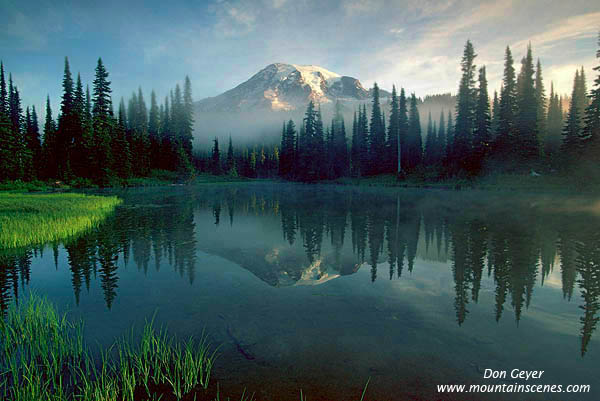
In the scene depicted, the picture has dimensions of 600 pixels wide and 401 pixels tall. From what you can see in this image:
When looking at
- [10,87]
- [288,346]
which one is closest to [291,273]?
[288,346]

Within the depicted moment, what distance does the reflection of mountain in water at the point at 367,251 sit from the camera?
8.96m

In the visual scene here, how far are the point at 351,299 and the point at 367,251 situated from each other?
5334 millimetres

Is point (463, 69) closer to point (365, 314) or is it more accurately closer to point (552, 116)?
point (552, 116)

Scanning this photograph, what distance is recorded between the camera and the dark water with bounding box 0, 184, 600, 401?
16.6ft

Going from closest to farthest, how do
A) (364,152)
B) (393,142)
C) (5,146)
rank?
(5,146)
(393,142)
(364,152)

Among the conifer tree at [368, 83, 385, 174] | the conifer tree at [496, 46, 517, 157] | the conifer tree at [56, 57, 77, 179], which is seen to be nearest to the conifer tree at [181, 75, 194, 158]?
the conifer tree at [56, 57, 77, 179]

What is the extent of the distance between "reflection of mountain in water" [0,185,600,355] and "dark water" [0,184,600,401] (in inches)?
3.5

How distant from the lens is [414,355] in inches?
215

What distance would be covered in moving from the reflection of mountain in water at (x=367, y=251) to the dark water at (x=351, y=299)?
90 millimetres

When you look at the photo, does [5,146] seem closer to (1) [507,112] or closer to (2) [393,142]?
(2) [393,142]

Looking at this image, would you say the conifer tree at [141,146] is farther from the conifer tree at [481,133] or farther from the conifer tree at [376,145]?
the conifer tree at [481,133]

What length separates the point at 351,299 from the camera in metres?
8.33

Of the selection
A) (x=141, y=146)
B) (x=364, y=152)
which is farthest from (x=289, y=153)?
(x=141, y=146)

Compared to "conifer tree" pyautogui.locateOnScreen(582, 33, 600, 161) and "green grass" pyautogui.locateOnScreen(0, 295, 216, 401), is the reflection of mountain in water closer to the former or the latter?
"green grass" pyautogui.locateOnScreen(0, 295, 216, 401)
